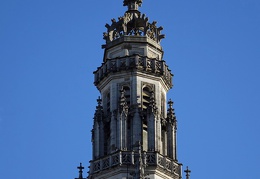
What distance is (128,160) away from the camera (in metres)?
80.6

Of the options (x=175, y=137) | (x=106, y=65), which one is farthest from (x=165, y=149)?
(x=106, y=65)

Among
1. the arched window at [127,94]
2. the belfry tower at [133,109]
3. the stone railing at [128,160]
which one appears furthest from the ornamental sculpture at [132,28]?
the stone railing at [128,160]

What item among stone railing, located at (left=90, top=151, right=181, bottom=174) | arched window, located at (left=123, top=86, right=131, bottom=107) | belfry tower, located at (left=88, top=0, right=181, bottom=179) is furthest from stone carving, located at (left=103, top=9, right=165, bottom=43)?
stone railing, located at (left=90, top=151, right=181, bottom=174)

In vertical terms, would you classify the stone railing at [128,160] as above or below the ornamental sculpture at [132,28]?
below

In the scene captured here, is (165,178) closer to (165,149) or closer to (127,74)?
(165,149)

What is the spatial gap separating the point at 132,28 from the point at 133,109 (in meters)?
7.45

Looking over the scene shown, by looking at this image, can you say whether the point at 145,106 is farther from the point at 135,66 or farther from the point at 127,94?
the point at 135,66

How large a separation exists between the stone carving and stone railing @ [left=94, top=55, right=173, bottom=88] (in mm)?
2429

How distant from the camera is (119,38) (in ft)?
284

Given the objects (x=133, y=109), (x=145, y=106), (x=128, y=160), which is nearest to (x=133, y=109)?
(x=133, y=109)

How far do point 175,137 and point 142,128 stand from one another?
2.79 meters

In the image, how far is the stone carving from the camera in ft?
286

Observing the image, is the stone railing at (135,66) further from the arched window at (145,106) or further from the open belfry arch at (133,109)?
the arched window at (145,106)

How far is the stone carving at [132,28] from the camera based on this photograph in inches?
3435
